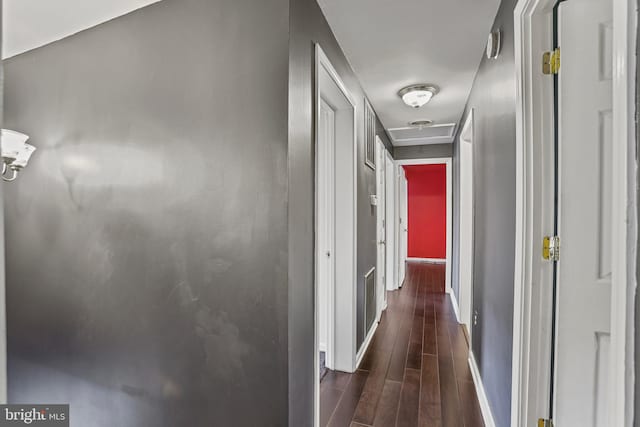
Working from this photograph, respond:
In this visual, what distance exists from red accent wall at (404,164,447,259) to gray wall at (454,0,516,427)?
5562 millimetres

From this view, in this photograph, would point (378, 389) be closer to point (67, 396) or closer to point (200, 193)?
point (200, 193)

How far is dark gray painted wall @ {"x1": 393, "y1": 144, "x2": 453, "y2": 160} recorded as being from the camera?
5043 mm

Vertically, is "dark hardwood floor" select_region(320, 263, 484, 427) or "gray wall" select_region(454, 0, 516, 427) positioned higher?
"gray wall" select_region(454, 0, 516, 427)

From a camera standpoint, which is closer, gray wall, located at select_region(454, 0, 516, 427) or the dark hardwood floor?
gray wall, located at select_region(454, 0, 516, 427)

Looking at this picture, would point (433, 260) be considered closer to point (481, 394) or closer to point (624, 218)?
point (481, 394)

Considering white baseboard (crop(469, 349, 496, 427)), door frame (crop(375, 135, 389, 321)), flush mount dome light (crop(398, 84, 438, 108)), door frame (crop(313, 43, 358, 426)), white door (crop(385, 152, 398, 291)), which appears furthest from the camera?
white door (crop(385, 152, 398, 291))

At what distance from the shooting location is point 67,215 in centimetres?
197

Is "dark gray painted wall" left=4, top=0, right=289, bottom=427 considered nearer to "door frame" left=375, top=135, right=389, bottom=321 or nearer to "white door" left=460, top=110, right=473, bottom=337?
"door frame" left=375, top=135, right=389, bottom=321

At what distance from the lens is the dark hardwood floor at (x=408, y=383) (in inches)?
79.8

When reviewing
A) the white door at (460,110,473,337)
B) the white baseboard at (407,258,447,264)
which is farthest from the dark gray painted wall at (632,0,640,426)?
the white baseboard at (407,258,447,264)

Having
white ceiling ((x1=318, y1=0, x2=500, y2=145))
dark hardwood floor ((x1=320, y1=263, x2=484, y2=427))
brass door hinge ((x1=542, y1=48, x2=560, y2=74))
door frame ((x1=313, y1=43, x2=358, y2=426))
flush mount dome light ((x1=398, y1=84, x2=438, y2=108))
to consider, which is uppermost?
white ceiling ((x1=318, y1=0, x2=500, y2=145))

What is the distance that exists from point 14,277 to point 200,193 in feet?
5.71

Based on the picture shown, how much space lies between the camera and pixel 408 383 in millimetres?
2389

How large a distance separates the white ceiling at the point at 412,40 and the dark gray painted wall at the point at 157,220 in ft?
2.16
